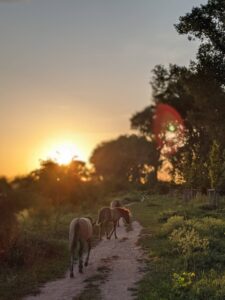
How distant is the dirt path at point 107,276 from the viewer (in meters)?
15.0

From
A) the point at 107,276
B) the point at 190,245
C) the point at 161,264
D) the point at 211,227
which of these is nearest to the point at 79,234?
the point at 107,276

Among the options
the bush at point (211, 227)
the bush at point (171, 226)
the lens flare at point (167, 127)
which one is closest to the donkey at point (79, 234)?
the bush at point (211, 227)

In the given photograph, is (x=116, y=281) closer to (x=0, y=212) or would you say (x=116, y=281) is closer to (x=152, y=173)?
(x=0, y=212)

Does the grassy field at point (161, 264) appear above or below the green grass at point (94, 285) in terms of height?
above

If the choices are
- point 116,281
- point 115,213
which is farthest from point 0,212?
point 115,213

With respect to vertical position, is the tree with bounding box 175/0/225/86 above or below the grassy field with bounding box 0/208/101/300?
above

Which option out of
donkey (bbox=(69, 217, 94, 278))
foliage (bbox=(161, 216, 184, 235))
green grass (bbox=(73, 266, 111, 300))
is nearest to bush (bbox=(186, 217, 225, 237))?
foliage (bbox=(161, 216, 184, 235))

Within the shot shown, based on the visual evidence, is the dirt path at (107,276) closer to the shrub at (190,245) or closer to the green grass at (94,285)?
the green grass at (94,285)

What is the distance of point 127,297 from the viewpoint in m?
14.5

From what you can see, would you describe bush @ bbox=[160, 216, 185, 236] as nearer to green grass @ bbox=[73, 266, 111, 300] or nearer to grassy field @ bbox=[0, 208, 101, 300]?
grassy field @ bbox=[0, 208, 101, 300]

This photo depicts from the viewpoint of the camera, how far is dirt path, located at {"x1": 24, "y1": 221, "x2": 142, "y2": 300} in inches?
591

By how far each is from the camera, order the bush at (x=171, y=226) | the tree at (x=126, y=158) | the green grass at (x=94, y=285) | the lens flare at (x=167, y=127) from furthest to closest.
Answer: the tree at (x=126, y=158), the lens flare at (x=167, y=127), the bush at (x=171, y=226), the green grass at (x=94, y=285)

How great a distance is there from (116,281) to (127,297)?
2.13 metres

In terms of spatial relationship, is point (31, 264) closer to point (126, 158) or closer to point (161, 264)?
point (161, 264)
